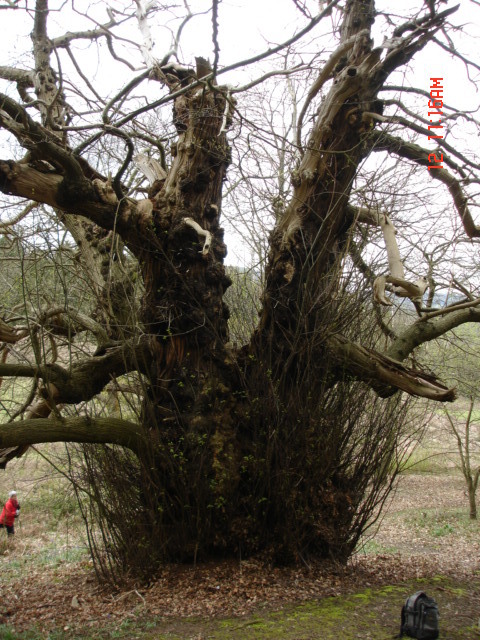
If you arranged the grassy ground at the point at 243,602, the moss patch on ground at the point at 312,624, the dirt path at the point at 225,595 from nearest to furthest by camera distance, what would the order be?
the moss patch on ground at the point at 312,624 < the grassy ground at the point at 243,602 < the dirt path at the point at 225,595

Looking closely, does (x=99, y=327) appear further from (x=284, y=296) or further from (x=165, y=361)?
(x=284, y=296)

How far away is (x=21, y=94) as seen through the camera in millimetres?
7277

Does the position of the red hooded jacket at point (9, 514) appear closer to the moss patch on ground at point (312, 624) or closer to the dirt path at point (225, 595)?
the dirt path at point (225, 595)

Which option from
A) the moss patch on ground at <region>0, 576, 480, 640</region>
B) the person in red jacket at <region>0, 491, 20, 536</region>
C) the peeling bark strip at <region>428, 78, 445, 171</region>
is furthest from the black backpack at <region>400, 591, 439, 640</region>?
the person in red jacket at <region>0, 491, 20, 536</region>

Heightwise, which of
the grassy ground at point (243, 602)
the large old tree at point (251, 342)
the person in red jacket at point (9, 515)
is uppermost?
the large old tree at point (251, 342)

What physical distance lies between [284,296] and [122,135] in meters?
2.24

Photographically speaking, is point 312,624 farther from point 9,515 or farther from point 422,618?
point 9,515

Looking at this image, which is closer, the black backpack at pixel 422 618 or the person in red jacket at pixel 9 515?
the black backpack at pixel 422 618

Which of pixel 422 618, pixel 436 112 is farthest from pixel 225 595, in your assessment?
pixel 436 112

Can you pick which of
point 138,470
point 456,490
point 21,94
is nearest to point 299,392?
point 138,470

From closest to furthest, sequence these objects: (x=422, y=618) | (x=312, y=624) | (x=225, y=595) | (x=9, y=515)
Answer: (x=422, y=618) → (x=312, y=624) → (x=225, y=595) → (x=9, y=515)

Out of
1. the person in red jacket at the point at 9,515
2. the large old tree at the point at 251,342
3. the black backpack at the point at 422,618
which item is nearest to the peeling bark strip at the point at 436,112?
the large old tree at the point at 251,342

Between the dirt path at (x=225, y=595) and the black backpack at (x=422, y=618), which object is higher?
the black backpack at (x=422, y=618)

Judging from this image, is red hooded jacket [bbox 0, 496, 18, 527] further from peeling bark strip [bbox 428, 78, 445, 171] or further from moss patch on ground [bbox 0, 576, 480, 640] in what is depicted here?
peeling bark strip [bbox 428, 78, 445, 171]
